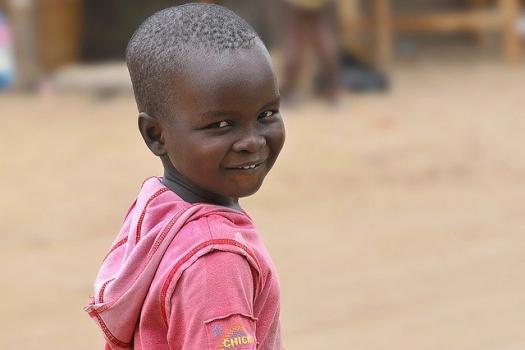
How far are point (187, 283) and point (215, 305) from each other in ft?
0.19

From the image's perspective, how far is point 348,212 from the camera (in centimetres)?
709

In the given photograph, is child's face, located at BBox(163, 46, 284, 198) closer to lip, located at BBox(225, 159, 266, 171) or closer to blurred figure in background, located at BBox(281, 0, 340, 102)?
lip, located at BBox(225, 159, 266, 171)

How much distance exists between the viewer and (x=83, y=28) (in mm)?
11492

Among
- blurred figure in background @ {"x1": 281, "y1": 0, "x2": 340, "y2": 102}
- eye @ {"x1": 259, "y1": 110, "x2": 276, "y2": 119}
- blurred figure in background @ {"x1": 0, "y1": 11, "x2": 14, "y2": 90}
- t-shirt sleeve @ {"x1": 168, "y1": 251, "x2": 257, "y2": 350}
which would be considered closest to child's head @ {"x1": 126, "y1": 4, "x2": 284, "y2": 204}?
eye @ {"x1": 259, "y1": 110, "x2": 276, "y2": 119}

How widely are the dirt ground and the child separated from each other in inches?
119

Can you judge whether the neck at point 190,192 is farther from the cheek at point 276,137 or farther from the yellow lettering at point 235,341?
the yellow lettering at point 235,341

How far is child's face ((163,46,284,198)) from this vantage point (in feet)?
5.75

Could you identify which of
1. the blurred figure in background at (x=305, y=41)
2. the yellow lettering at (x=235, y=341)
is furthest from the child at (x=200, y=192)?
the blurred figure in background at (x=305, y=41)

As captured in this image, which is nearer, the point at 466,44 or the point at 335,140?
the point at 335,140

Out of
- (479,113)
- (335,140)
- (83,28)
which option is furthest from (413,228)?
(83,28)

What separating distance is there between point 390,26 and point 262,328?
30.7ft

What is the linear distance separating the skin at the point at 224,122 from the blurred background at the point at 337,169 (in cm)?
312

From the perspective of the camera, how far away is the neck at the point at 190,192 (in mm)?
1860

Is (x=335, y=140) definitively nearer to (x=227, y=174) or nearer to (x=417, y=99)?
(x=417, y=99)
